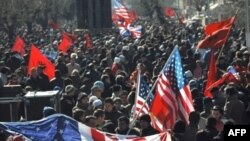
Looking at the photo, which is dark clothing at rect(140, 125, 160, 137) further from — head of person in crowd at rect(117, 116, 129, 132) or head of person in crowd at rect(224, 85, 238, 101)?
head of person in crowd at rect(224, 85, 238, 101)

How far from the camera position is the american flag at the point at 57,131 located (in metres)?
9.48

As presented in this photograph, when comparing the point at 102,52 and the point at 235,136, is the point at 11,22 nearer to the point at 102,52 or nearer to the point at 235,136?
the point at 102,52

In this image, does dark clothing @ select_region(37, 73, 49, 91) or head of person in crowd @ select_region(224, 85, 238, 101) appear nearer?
head of person in crowd @ select_region(224, 85, 238, 101)

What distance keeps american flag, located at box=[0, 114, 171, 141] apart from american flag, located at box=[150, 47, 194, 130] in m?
2.14

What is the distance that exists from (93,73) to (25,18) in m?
39.5

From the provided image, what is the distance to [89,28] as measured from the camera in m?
52.6

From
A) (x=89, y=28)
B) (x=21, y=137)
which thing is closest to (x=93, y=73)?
(x=21, y=137)

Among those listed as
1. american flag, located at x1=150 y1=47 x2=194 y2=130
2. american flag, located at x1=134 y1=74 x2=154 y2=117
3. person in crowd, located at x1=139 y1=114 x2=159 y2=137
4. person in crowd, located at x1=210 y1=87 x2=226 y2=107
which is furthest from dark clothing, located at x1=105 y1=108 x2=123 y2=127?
person in crowd, located at x1=210 y1=87 x2=226 y2=107

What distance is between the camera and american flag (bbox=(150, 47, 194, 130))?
38.8 feet

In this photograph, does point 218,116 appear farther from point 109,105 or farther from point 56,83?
point 56,83

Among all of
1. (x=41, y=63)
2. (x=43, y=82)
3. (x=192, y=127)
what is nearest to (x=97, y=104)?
(x=192, y=127)

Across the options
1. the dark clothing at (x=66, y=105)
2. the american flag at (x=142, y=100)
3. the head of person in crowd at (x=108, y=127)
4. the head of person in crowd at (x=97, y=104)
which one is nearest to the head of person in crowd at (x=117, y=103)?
the head of person in crowd at (x=97, y=104)

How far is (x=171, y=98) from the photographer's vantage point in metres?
12.0

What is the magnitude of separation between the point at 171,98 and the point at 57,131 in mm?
2758
